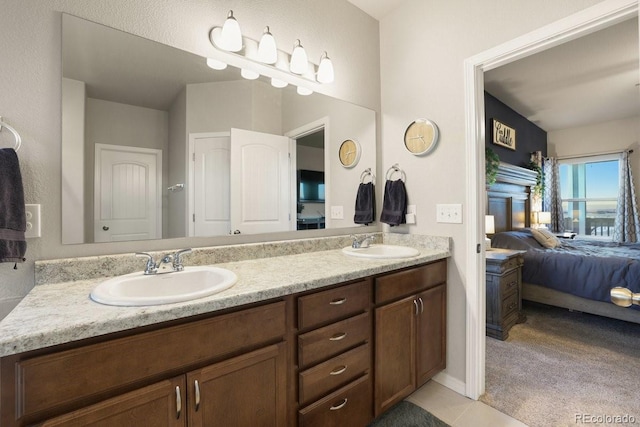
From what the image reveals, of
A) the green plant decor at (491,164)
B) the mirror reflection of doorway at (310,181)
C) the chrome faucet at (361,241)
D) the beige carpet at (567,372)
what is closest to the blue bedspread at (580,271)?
the beige carpet at (567,372)

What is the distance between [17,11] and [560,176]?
721 cm

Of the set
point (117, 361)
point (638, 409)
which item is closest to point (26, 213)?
point (117, 361)

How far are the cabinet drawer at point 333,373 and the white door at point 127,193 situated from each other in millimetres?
939

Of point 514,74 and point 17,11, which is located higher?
point 514,74

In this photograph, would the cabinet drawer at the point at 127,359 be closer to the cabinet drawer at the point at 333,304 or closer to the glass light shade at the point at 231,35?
the cabinet drawer at the point at 333,304

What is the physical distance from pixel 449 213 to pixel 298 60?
1.35 meters

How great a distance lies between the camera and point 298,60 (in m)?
1.79

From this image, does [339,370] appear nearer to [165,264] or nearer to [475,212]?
[165,264]

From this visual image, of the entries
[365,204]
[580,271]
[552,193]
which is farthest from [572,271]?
[552,193]

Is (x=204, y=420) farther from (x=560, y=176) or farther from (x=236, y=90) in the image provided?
(x=560, y=176)

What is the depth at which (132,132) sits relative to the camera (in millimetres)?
1337

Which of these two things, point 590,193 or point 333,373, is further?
point 590,193

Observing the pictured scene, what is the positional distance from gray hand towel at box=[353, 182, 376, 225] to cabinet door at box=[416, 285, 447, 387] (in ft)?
2.29

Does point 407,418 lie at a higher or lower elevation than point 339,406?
lower
